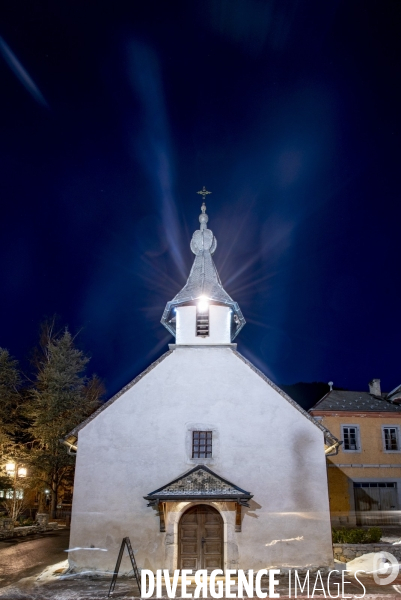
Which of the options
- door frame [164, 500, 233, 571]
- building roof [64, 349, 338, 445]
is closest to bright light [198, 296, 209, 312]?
building roof [64, 349, 338, 445]

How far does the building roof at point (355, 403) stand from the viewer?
87.6 ft

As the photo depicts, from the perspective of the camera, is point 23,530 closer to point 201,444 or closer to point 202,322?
point 201,444

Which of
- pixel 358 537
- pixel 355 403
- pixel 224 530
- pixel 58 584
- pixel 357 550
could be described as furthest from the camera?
pixel 355 403

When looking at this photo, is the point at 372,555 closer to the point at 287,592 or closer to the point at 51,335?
the point at 287,592

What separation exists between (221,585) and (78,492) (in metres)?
5.35

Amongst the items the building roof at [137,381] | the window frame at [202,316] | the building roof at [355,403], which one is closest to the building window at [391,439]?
the building roof at [355,403]

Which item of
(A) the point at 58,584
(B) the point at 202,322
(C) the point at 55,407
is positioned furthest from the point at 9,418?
(A) the point at 58,584

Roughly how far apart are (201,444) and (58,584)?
5.78m

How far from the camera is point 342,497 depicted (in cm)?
2475

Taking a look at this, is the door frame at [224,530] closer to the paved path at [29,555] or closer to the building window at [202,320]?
the paved path at [29,555]

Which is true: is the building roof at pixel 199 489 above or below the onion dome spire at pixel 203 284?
below

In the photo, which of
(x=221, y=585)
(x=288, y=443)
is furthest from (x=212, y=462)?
(x=221, y=585)

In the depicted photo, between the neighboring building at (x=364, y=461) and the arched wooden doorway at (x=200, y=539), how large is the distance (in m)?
11.6

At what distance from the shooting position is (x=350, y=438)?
2614 cm
